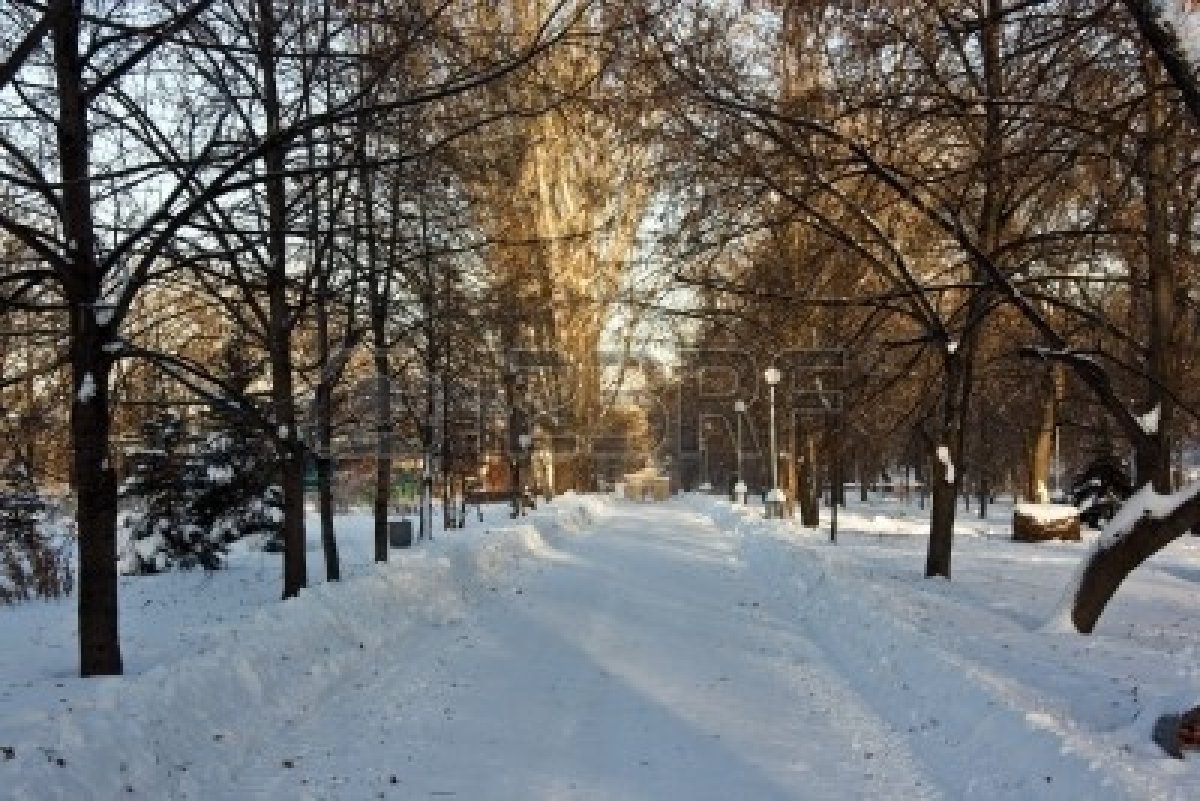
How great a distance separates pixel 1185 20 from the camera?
7.90 m

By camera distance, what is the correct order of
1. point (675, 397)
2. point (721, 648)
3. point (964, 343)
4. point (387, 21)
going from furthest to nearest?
A: point (675, 397) → point (964, 343) → point (721, 648) → point (387, 21)

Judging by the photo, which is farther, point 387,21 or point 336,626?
point 336,626

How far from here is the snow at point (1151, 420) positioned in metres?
12.7

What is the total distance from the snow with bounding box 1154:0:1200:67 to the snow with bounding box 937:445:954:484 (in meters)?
11.1

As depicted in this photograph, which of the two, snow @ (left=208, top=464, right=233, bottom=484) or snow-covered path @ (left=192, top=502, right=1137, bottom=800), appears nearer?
snow-covered path @ (left=192, top=502, right=1137, bottom=800)

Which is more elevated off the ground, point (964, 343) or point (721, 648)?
point (964, 343)

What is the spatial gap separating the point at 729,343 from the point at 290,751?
3782cm

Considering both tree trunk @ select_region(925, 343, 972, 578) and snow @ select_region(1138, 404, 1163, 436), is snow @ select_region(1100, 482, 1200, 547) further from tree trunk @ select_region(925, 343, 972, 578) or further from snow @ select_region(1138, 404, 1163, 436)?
tree trunk @ select_region(925, 343, 972, 578)

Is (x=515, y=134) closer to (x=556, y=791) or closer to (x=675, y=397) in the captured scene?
(x=556, y=791)

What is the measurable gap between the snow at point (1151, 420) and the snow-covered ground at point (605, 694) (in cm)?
219

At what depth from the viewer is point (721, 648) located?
12.9m

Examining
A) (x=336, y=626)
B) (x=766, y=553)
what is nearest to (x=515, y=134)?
(x=336, y=626)

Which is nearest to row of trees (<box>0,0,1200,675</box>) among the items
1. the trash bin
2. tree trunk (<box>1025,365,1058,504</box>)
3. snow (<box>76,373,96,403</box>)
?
snow (<box>76,373,96,403</box>)

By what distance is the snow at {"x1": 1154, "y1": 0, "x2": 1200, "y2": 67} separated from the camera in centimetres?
785
